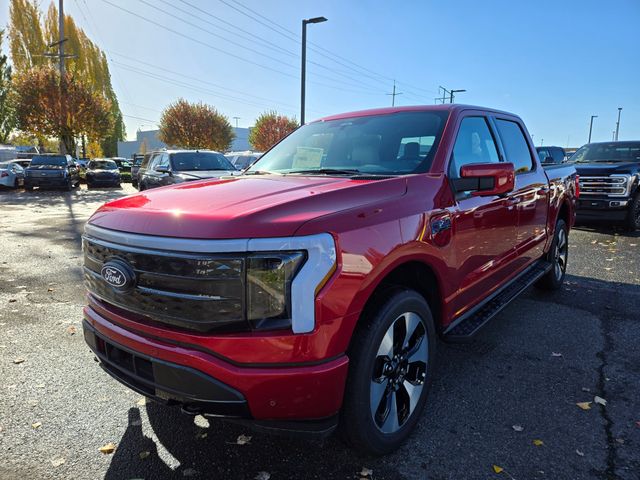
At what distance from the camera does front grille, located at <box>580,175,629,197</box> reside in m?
9.20

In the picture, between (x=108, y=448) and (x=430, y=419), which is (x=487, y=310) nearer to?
(x=430, y=419)

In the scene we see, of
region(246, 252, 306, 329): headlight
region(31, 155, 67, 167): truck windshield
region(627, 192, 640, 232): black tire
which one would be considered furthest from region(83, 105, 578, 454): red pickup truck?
region(31, 155, 67, 167): truck windshield

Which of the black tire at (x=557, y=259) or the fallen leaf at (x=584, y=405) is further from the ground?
the black tire at (x=557, y=259)

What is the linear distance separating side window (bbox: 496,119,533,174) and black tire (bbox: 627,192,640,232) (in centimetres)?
658

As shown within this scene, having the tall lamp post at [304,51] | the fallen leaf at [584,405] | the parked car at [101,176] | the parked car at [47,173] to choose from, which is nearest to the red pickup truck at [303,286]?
the fallen leaf at [584,405]

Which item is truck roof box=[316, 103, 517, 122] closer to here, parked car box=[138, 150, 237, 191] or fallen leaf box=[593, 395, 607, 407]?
fallen leaf box=[593, 395, 607, 407]

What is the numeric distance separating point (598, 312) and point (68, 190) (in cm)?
2296

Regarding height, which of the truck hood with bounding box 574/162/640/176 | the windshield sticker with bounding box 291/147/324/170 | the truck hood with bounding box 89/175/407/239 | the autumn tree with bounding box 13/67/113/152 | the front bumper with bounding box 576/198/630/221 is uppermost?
the autumn tree with bounding box 13/67/113/152

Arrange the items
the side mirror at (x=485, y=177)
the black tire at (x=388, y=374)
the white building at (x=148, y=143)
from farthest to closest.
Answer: the white building at (x=148, y=143)
the side mirror at (x=485, y=177)
the black tire at (x=388, y=374)

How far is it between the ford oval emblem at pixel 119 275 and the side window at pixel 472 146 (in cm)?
198

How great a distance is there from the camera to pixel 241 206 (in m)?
2.04

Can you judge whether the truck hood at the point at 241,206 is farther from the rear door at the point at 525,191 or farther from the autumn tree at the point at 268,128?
the autumn tree at the point at 268,128

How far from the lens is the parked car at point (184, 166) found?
11.1m

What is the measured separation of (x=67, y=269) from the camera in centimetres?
628
